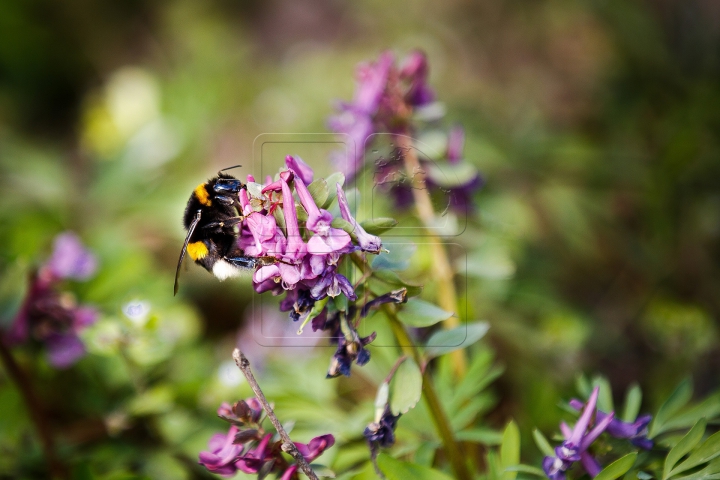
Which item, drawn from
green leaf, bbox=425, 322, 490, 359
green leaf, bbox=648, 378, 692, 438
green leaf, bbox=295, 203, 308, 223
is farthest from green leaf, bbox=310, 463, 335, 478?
green leaf, bbox=648, 378, 692, 438

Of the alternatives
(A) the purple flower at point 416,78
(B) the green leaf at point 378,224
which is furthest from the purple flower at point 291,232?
(A) the purple flower at point 416,78

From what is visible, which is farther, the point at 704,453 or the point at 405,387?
the point at 405,387

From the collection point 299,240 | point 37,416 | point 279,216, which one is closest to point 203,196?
point 279,216

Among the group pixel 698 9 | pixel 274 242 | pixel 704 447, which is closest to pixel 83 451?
pixel 274 242

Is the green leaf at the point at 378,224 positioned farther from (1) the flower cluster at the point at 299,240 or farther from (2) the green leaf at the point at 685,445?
(2) the green leaf at the point at 685,445

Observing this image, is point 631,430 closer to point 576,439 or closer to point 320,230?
point 576,439

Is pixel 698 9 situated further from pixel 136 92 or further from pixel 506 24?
pixel 136 92
